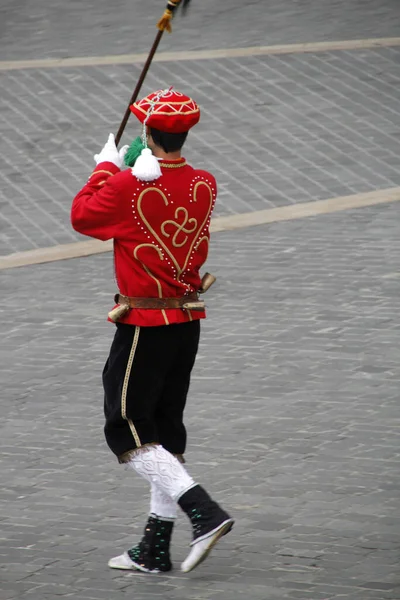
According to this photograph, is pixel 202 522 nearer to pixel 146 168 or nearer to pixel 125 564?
pixel 125 564

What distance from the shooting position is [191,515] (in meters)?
5.30

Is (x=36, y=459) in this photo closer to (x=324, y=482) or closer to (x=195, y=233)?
(x=324, y=482)

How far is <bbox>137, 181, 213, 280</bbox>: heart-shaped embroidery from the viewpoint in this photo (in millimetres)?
5258

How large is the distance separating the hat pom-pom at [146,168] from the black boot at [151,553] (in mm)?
1390

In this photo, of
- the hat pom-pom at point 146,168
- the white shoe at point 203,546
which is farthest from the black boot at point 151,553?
the hat pom-pom at point 146,168

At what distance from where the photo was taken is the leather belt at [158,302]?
5340 millimetres

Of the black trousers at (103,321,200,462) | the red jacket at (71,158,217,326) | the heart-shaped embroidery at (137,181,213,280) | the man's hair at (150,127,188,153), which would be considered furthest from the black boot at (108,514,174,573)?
the man's hair at (150,127,188,153)

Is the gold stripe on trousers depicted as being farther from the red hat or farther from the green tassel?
the red hat

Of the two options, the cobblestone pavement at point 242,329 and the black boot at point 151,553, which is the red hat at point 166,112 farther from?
the cobblestone pavement at point 242,329

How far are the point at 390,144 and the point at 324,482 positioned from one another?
683 cm

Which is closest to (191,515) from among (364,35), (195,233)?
(195,233)

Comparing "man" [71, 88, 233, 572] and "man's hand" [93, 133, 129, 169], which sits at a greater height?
"man's hand" [93, 133, 129, 169]

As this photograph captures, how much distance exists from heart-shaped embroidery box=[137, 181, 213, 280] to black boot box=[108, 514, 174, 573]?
1.03 meters

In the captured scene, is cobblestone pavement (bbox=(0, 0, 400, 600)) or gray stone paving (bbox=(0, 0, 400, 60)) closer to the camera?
cobblestone pavement (bbox=(0, 0, 400, 600))
